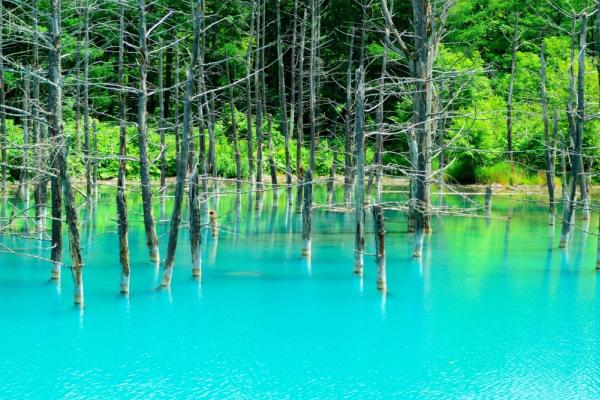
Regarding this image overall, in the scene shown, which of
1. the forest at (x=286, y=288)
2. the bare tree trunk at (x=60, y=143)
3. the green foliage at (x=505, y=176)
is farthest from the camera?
the green foliage at (x=505, y=176)

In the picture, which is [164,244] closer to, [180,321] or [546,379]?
[180,321]

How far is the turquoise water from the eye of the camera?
12352 millimetres

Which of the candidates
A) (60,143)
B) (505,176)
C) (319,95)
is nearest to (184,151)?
(60,143)

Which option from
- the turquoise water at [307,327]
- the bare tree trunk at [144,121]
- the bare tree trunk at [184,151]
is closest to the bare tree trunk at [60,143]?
the turquoise water at [307,327]

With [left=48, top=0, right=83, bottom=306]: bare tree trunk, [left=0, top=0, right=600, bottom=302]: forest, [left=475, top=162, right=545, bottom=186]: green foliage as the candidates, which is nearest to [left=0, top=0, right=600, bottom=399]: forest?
[left=48, top=0, right=83, bottom=306]: bare tree trunk

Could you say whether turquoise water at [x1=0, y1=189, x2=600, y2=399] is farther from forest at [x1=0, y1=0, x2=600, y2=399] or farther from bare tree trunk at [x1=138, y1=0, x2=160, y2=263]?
bare tree trunk at [x1=138, y1=0, x2=160, y2=263]

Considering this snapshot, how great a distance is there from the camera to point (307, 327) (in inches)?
610

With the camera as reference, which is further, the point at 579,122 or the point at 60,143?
the point at 579,122

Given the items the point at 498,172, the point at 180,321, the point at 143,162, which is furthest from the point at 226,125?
the point at 180,321

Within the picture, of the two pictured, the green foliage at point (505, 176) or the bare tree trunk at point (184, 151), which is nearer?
the bare tree trunk at point (184, 151)

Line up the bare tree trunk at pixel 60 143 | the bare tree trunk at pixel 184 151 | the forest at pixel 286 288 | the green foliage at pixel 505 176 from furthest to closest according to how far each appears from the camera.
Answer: the green foliage at pixel 505 176 < the bare tree trunk at pixel 184 151 < the bare tree trunk at pixel 60 143 < the forest at pixel 286 288

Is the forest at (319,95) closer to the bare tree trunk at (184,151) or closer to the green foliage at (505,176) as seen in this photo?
the green foliage at (505,176)

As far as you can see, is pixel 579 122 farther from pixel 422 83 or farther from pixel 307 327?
pixel 307 327

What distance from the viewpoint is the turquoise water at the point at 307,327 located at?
12352 mm
